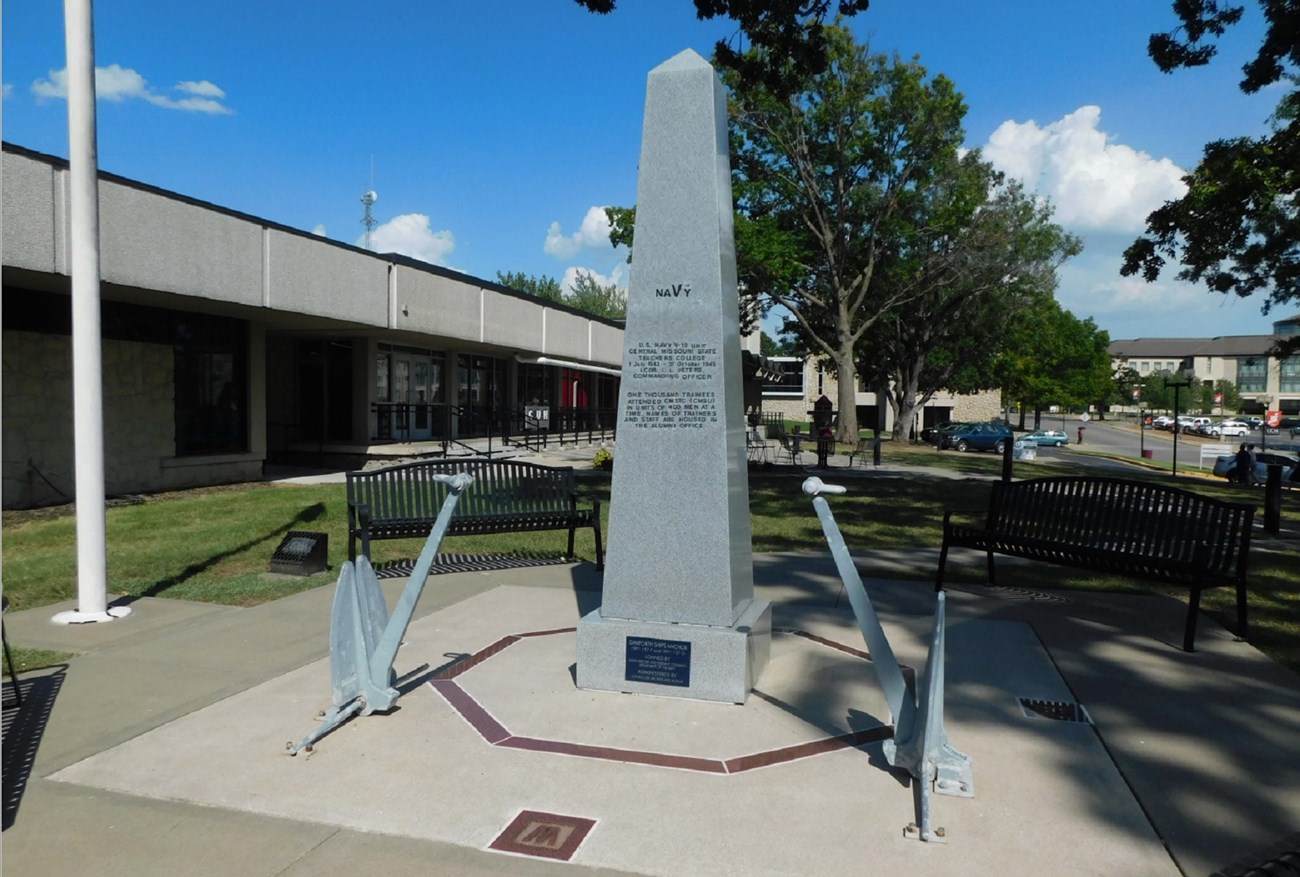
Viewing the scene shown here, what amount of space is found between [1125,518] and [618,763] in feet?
15.9

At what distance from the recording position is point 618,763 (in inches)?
156

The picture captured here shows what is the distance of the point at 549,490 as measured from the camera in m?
8.57

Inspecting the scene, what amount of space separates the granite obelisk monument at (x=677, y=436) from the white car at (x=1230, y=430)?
276 feet

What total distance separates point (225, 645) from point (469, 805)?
9.97ft

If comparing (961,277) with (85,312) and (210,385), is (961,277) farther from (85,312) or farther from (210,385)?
(85,312)

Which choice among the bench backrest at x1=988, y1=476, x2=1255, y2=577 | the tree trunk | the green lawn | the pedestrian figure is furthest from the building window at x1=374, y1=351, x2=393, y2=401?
the pedestrian figure

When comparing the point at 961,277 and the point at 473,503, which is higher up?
the point at 961,277

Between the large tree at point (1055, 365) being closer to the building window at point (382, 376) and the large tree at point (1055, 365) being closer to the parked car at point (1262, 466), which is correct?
the parked car at point (1262, 466)

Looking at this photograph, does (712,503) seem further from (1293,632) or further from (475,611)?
(1293,632)

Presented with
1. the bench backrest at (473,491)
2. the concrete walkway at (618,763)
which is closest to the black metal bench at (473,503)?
the bench backrest at (473,491)

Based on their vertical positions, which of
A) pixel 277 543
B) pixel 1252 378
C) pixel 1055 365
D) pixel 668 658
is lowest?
pixel 277 543

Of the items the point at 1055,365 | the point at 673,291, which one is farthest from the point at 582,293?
the point at 673,291

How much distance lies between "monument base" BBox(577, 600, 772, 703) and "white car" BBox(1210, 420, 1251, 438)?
8414 cm

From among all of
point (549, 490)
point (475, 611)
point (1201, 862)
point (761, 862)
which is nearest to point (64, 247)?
point (549, 490)
